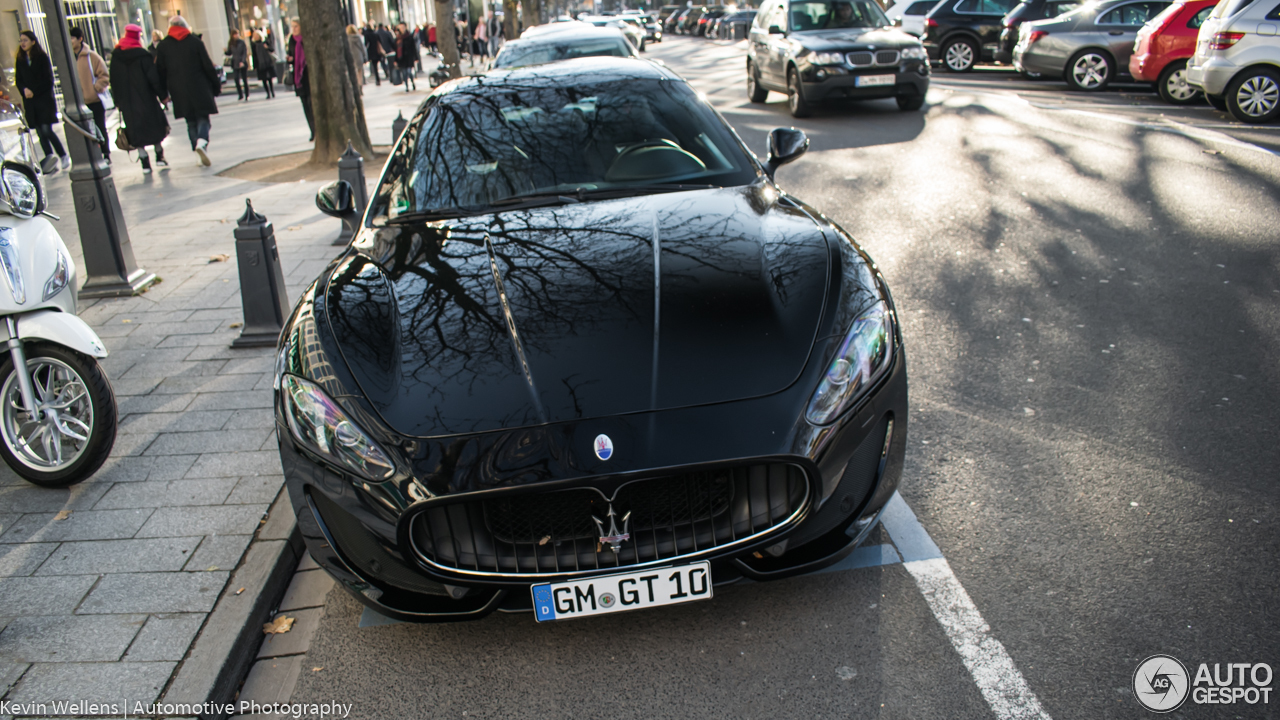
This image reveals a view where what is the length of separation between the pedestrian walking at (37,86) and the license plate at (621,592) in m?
11.4

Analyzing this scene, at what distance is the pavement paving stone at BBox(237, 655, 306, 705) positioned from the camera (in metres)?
2.77

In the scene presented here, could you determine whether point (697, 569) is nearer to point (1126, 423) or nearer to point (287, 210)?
point (1126, 423)

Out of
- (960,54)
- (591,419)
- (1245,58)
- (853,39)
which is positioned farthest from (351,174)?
(960,54)

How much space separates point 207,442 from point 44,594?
3.86 ft

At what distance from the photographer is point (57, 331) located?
153 inches

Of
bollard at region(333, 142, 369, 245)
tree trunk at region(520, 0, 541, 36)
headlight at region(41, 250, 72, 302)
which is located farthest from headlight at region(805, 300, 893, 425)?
tree trunk at region(520, 0, 541, 36)

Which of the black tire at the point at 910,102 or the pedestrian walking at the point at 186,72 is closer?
the pedestrian walking at the point at 186,72

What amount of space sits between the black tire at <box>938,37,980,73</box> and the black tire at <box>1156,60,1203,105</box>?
610cm

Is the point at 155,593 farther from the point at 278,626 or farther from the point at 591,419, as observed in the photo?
the point at 591,419

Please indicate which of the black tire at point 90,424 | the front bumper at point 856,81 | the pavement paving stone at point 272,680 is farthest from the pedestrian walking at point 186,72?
the pavement paving stone at point 272,680

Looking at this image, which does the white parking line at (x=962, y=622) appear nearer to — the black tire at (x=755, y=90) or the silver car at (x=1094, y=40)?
the black tire at (x=755, y=90)

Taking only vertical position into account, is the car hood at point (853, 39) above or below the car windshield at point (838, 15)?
below

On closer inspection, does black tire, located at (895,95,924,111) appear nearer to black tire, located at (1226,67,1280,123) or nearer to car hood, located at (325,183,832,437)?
black tire, located at (1226,67,1280,123)

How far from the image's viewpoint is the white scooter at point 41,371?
3881 mm
